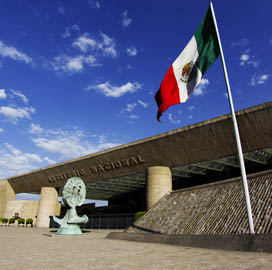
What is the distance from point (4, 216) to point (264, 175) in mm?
49327

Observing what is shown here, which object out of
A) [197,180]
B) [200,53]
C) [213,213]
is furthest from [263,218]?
[197,180]

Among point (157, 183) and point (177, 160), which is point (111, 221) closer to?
point (157, 183)

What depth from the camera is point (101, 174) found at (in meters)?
35.0

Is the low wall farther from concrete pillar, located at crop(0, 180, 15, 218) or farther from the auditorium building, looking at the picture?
concrete pillar, located at crop(0, 180, 15, 218)

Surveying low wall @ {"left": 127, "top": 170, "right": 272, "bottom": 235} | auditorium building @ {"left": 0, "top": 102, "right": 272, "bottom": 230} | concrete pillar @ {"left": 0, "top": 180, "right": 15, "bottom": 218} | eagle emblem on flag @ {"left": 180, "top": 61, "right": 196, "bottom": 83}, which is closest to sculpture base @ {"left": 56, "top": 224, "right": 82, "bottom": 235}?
low wall @ {"left": 127, "top": 170, "right": 272, "bottom": 235}

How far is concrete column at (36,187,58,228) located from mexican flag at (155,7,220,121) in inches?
1465

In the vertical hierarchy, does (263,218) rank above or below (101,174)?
below

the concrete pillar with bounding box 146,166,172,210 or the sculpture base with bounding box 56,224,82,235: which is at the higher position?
the concrete pillar with bounding box 146,166,172,210

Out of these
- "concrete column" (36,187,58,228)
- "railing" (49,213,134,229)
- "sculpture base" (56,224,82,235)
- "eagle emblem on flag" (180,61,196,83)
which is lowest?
"sculpture base" (56,224,82,235)

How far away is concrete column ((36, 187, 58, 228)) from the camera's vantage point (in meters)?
42.2

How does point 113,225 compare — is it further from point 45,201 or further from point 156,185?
point 45,201

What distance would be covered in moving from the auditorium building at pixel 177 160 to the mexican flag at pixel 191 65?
7922 millimetres

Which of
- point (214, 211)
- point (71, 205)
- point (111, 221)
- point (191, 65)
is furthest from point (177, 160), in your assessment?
point (191, 65)

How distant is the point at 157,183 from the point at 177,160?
349cm
